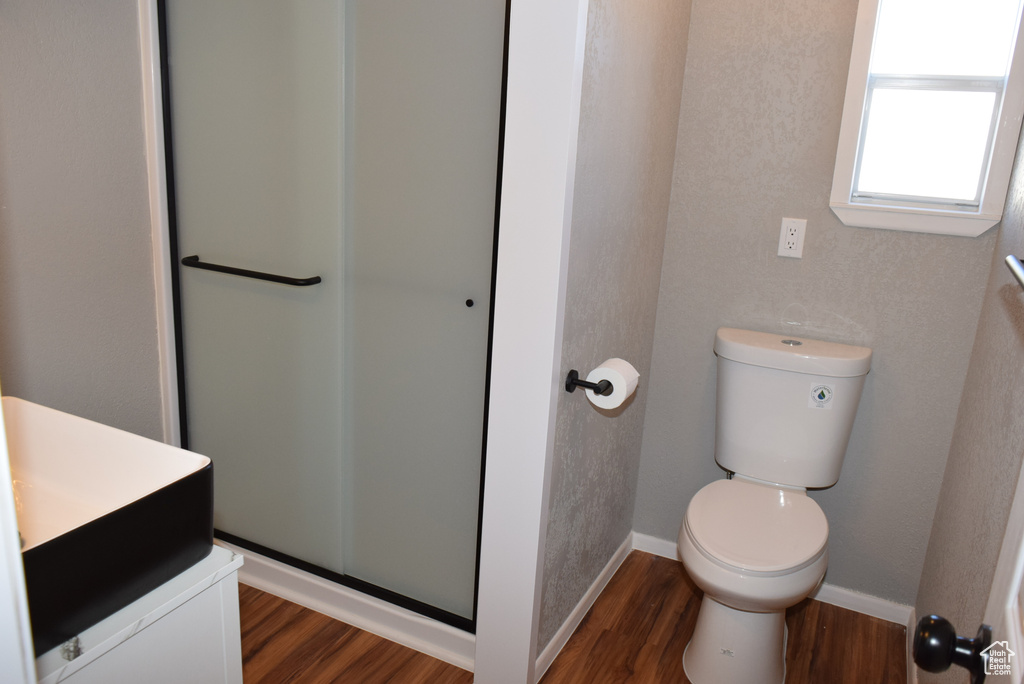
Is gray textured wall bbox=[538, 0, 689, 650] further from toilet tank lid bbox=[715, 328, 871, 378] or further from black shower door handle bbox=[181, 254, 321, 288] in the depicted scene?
black shower door handle bbox=[181, 254, 321, 288]

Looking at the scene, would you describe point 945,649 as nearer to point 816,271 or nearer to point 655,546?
point 816,271

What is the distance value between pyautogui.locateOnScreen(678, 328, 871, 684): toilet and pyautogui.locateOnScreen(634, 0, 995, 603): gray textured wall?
0.12 meters

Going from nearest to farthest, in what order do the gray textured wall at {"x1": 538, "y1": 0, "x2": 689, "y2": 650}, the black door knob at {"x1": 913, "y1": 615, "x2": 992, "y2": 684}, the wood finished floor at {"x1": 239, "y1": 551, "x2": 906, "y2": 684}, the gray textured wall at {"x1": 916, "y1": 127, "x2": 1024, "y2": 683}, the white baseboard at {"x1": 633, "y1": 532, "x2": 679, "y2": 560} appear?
1. the black door knob at {"x1": 913, "y1": 615, "x2": 992, "y2": 684}
2. the gray textured wall at {"x1": 916, "y1": 127, "x2": 1024, "y2": 683}
3. the gray textured wall at {"x1": 538, "y1": 0, "x2": 689, "y2": 650}
4. the wood finished floor at {"x1": 239, "y1": 551, "x2": 906, "y2": 684}
5. the white baseboard at {"x1": 633, "y1": 532, "x2": 679, "y2": 560}

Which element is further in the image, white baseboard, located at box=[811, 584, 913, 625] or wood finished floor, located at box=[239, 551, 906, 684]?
white baseboard, located at box=[811, 584, 913, 625]

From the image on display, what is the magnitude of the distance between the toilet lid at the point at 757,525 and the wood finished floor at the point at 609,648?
44 centimetres

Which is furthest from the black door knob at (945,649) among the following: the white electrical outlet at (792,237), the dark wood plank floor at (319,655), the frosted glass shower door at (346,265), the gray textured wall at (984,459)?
the white electrical outlet at (792,237)

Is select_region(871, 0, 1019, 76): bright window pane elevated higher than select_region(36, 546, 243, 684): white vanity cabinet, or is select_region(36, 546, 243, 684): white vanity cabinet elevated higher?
select_region(871, 0, 1019, 76): bright window pane

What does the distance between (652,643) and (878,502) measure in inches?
31.2

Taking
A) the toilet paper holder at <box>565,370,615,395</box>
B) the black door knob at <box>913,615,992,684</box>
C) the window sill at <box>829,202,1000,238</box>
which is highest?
the window sill at <box>829,202,1000,238</box>

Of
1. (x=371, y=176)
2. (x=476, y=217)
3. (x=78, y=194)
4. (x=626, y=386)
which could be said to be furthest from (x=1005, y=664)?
(x=78, y=194)

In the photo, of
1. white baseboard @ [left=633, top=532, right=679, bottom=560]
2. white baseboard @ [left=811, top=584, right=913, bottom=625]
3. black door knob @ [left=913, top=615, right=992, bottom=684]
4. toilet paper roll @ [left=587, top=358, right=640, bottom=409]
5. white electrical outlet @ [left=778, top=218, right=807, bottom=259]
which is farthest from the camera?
white baseboard @ [left=633, top=532, right=679, bottom=560]

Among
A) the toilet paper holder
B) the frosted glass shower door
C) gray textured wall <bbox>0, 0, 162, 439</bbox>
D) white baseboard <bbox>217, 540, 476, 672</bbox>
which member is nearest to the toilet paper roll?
the toilet paper holder

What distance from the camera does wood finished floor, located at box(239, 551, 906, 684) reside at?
1.95 meters

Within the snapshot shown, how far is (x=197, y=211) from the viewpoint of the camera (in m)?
2.05
